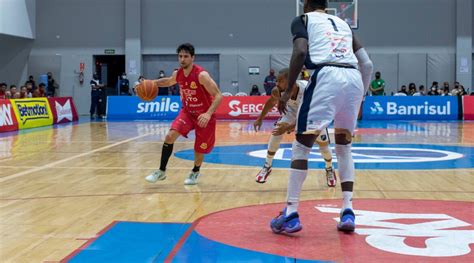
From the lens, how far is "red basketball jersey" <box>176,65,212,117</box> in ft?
27.0

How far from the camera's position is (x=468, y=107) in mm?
25141

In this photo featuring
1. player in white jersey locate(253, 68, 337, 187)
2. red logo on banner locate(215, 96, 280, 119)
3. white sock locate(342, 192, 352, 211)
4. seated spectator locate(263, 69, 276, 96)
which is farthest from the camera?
seated spectator locate(263, 69, 276, 96)

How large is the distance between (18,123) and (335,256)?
1683 cm

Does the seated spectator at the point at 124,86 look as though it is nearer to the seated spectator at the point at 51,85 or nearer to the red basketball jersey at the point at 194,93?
the seated spectator at the point at 51,85

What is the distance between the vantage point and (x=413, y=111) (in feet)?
82.9

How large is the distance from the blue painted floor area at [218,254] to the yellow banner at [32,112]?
16.1 metres

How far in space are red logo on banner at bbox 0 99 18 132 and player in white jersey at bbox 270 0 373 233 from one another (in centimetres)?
1480

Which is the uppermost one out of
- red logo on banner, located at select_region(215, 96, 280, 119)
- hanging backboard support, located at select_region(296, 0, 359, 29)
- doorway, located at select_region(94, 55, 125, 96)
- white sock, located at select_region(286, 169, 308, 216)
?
hanging backboard support, located at select_region(296, 0, 359, 29)

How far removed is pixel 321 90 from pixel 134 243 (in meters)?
1.98

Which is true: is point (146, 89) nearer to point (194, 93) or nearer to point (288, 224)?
point (194, 93)

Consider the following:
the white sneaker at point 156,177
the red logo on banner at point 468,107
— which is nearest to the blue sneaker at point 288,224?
the white sneaker at point 156,177

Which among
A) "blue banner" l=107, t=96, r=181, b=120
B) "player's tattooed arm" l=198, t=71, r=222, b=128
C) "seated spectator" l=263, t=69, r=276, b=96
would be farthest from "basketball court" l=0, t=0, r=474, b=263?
"seated spectator" l=263, t=69, r=276, b=96

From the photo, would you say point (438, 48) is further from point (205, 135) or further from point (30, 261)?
point (30, 261)

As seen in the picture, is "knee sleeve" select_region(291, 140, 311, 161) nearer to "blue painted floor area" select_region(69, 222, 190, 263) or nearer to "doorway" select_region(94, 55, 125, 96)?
"blue painted floor area" select_region(69, 222, 190, 263)
